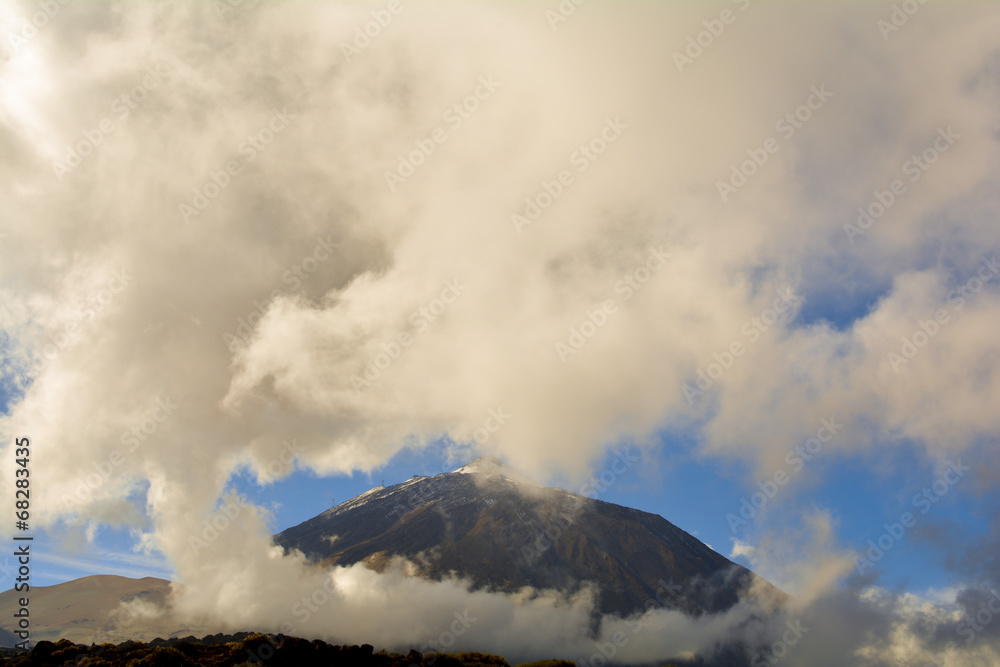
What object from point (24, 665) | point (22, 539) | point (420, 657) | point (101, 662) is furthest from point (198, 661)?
point (22, 539)

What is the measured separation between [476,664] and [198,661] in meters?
55.8

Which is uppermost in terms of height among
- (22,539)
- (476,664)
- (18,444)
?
(18,444)

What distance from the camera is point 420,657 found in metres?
130

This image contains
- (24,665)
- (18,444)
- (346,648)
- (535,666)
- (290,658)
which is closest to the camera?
(18,444)

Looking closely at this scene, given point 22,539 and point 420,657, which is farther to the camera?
point 420,657

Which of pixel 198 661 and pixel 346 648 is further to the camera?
pixel 346 648

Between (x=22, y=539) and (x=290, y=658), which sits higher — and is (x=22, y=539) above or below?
above

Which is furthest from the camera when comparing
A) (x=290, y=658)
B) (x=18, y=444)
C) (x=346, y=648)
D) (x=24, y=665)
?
(x=346, y=648)

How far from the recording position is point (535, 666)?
115m

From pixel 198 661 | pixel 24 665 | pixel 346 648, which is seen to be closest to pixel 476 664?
pixel 346 648

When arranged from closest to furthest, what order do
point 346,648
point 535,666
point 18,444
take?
point 18,444, point 535,666, point 346,648

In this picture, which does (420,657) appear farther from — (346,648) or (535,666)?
(535,666)

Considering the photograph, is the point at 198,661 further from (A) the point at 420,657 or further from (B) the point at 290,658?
(A) the point at 420,657

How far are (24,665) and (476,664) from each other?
273ft
